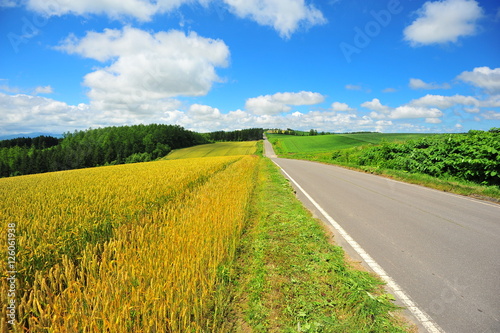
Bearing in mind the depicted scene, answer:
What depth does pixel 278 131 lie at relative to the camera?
591 feet

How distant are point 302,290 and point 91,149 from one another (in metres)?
92.5

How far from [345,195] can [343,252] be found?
5.25m

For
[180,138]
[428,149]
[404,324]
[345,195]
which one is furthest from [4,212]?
[180,138]

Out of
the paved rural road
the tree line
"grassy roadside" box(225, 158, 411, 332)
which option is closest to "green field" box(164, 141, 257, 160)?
the tree line

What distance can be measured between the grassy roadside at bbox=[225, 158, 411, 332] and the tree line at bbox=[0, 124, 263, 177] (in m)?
80.9

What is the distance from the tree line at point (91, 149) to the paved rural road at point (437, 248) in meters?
Result: 80.6

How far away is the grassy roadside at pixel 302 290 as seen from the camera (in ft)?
7.55

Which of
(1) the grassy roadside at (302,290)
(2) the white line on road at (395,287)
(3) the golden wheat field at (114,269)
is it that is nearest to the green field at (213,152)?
(2) the white line on road at (395,287)

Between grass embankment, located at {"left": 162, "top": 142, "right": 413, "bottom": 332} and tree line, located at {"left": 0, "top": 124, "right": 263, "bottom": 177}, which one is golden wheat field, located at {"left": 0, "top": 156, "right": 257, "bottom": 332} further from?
tree line, located at {"left": 0, "top": 124, "right": 263, "bottom": 177}

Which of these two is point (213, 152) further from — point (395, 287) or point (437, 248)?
point (395, 287)

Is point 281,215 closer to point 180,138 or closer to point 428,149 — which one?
point 428,149

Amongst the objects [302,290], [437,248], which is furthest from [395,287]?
[437,248]

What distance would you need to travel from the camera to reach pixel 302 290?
281 centimetres

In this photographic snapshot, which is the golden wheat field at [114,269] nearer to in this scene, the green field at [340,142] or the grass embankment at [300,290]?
the grass embankment at [300,290]
